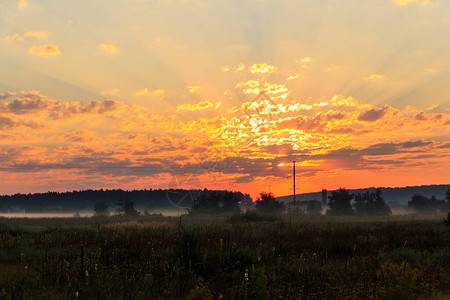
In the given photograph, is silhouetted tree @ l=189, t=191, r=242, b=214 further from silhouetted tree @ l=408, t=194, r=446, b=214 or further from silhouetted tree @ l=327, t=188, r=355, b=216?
silhouetted tree @ l=408, t=194, r=446, b=214

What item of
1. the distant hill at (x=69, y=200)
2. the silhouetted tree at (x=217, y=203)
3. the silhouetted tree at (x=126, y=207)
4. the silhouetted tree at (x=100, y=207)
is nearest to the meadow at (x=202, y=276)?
the silhouetted tree at (x=217, y=203)

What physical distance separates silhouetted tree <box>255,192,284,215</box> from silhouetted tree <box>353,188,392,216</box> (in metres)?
18.1

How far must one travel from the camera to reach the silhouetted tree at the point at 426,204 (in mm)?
80312

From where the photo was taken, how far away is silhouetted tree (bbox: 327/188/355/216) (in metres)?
74.7

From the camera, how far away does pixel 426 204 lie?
274ft

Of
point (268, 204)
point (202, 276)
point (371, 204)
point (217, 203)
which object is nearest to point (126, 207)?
point (217, 203)

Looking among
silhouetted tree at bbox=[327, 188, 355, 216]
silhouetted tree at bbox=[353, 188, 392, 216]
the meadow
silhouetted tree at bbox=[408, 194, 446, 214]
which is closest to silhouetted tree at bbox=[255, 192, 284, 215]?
silhouetted tree at bbox=[327, 188, 355, 216]

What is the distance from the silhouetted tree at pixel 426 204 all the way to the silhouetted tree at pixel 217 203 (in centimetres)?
4323

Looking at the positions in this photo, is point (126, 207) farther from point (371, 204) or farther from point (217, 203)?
point (371, 204)

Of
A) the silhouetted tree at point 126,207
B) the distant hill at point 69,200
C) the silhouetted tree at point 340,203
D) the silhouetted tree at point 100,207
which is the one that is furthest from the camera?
the distant hill at point 69,200

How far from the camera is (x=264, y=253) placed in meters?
11.8

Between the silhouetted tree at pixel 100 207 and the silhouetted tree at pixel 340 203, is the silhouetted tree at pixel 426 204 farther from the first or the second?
the silhouetted tree at pixel 100 207

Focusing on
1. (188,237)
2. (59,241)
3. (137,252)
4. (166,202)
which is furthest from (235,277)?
(166,202)

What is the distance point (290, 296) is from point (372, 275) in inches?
117
